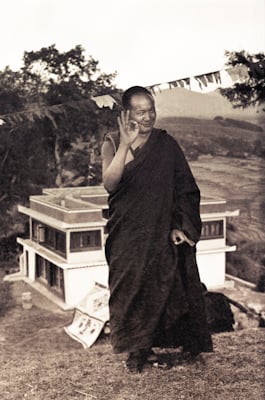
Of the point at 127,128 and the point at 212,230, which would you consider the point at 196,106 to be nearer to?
the point at 127,128

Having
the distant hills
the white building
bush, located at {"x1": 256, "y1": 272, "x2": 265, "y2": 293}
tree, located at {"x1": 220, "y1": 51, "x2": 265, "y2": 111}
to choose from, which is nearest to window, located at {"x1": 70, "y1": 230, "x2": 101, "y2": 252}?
the white building

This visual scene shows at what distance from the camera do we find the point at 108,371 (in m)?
3.59

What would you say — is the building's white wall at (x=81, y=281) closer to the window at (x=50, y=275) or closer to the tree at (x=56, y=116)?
the window at (x=50, y=275)

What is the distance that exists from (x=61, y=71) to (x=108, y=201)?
102cm

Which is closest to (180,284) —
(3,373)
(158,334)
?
(158,334)

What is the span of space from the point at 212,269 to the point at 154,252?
0.64 meters

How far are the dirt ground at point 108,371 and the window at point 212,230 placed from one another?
1.51 feet

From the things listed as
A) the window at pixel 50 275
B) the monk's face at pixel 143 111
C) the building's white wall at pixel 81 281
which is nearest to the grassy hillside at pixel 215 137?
the monk's face at pixel 143 111

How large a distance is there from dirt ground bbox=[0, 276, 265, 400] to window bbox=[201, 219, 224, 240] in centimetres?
46

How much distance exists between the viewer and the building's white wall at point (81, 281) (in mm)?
4047

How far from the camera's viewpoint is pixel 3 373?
11.9 feet

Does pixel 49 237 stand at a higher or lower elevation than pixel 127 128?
lower

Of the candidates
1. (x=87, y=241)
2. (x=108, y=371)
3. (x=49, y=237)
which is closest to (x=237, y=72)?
(x=87, y=241)

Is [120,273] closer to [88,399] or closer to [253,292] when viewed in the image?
[88,399]
